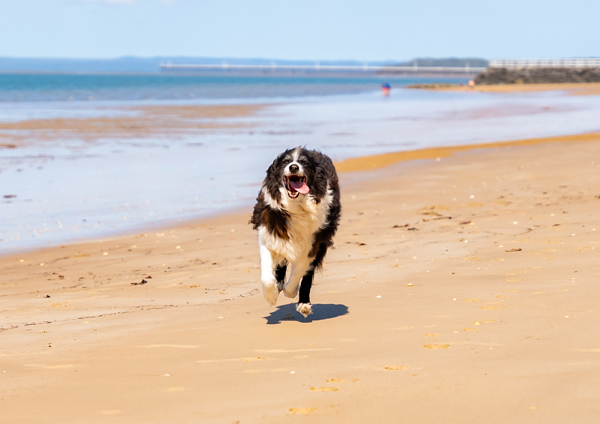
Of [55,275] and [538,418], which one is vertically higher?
[538,418]

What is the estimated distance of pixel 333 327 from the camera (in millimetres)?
5461

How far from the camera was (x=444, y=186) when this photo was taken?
517 inches

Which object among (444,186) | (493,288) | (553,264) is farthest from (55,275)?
(444,186)

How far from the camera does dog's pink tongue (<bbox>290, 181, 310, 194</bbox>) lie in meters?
5.66

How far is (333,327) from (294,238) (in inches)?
31.3

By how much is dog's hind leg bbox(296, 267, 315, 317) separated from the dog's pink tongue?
2.54 ft

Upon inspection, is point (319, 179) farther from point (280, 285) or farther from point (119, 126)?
point (119, 126)

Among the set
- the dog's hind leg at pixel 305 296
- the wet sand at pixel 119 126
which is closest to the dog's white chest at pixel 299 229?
the dog's hind leg at pixel 305 296

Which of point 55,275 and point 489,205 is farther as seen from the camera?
point 489,205

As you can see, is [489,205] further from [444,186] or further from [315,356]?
[315,356]

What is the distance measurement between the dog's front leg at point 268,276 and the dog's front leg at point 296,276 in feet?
0.68

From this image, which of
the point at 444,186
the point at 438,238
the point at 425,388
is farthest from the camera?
the point at 444,186

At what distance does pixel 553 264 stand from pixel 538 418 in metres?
3.73

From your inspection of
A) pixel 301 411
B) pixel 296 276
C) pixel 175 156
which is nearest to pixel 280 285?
pixel 296 276
